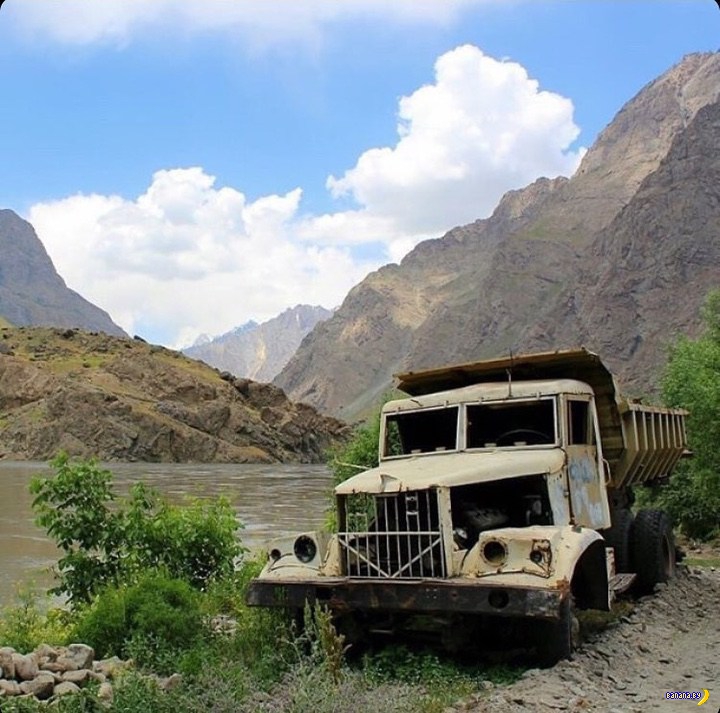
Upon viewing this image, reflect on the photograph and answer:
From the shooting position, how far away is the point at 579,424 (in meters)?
10.2

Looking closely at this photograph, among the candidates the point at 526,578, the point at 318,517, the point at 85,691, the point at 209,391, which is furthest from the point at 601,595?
the point at 209,391

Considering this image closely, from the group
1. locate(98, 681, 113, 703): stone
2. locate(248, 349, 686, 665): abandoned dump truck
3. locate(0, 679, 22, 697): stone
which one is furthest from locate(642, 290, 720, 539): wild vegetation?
locate(0, 679, 22, 697): stone

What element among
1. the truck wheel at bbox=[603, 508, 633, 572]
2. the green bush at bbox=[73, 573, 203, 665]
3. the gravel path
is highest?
the truck wheel at bbox=[603, 508, 633, 572]

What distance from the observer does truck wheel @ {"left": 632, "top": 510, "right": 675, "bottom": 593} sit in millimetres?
11664

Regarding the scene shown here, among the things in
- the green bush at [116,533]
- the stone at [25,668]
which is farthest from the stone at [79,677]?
the green bush at [116,533]

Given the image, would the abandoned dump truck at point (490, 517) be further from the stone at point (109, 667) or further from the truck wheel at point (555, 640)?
the stone at point (109, 667)

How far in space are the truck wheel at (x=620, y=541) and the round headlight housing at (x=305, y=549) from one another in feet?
14.6

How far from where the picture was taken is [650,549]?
38.5ft

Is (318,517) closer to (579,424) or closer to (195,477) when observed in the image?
(579,424)

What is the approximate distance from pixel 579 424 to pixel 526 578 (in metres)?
2.95

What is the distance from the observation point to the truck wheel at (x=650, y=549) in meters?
11.7

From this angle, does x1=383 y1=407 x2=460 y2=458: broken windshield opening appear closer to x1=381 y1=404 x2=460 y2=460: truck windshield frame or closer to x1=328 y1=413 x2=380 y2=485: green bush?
x1=381 y1=404 x2=460 y2=460: truck windshield frame

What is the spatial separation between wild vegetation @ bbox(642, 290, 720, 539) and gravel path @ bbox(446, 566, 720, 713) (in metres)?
5.86

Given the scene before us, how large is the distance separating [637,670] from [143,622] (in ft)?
15.2
